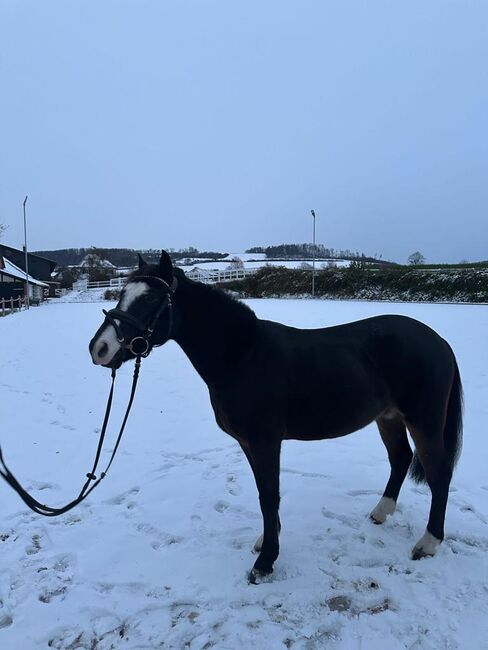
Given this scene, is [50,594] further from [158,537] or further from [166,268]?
[166,268]

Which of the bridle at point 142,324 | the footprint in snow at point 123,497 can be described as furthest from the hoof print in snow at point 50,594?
the bridle at point 142,324

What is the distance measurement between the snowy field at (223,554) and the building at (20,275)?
41657mm

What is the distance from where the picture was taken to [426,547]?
9.16 ft

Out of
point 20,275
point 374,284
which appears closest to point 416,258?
point 374,284

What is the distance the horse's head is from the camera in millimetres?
2412

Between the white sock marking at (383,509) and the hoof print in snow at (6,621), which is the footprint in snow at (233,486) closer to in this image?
the white sock marking at (383,509)

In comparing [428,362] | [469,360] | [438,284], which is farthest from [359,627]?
[438,284]

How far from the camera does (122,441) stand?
495 cm

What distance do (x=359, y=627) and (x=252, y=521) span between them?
118cm

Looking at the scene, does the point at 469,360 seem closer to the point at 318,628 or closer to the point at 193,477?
the point at 193,477

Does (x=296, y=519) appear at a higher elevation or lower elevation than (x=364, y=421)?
lower

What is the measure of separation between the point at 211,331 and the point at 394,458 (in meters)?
1.89

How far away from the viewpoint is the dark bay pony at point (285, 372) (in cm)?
260

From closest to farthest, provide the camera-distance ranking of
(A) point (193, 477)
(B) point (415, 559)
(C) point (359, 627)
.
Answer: (C) point (359, 627) → (B) point (415, 559) → (A) point (193, 477)
